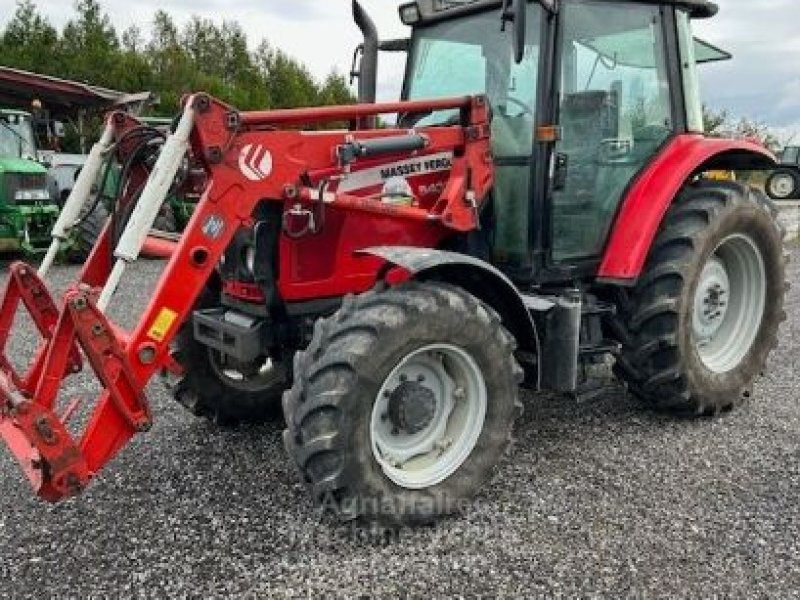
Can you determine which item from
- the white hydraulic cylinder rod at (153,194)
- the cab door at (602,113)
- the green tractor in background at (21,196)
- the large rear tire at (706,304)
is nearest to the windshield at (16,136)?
the green tractor in background at (21,196)

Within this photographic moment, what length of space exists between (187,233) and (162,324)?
1.17 ft

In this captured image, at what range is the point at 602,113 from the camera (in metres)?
3.95

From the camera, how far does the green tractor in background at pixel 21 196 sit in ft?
33.8

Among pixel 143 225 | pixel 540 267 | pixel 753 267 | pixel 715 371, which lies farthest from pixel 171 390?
pixel 753 267

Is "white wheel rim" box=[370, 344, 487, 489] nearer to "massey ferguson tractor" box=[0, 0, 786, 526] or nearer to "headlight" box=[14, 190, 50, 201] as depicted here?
"massey ferguson tractor" box=[0, 0, 786, 526]

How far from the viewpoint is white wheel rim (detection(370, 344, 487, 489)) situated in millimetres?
3123

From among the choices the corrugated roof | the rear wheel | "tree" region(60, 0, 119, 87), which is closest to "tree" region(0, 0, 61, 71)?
"tree" region(60, 0, 119, 87)

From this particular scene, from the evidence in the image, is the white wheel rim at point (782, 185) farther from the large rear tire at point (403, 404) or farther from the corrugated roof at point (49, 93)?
the large rear tire at point (403, 404)

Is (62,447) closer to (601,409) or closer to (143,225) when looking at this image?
(143,225)

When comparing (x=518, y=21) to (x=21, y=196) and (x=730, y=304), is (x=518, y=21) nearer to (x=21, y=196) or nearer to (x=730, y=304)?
(x=730, y=304)

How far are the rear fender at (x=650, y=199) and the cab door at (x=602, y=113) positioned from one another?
7cm

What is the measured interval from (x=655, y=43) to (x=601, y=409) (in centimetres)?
199

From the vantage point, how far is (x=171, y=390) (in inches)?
158

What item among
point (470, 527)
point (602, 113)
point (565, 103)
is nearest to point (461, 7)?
point (565, 103)
